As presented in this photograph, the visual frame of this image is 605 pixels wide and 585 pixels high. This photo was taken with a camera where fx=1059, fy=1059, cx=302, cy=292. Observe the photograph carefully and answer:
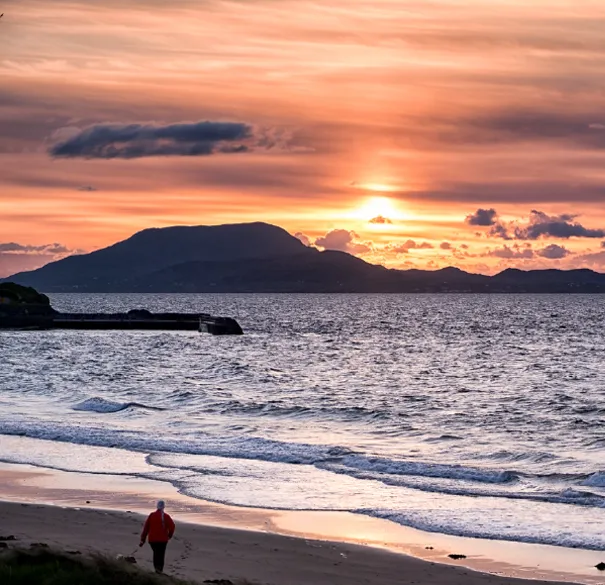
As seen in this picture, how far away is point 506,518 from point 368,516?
342cm

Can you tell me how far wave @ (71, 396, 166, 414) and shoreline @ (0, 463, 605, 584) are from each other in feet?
68.1

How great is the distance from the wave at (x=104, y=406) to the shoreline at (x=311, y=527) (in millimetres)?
20767

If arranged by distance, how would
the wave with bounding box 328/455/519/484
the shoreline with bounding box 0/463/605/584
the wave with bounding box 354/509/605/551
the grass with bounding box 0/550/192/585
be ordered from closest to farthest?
the grass with bounding box 0/550/192/585 < the shoreline with bounding box 0/463/605/584 < the wave with bounding box 354/509/605/551 < the wave with bounding box 328/455/519/484

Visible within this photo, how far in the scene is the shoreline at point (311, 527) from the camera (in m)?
21.6

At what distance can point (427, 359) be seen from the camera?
323 feet

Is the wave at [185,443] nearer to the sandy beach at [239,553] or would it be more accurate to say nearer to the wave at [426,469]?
the wave at [426,469]

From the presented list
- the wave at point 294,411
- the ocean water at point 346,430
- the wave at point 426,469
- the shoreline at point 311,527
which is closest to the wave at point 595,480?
the ocean water at point 346,430

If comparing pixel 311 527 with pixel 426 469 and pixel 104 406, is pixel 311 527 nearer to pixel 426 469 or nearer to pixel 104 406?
pixel 426 469

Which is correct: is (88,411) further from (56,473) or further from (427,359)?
(427,359)

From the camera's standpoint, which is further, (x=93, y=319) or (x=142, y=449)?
(x=93, y=319)

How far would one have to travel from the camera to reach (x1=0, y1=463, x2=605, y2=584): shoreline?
2155cm

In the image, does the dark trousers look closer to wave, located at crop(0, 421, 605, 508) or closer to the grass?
the grass

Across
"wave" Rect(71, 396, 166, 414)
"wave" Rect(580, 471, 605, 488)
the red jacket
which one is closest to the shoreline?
the red jacket

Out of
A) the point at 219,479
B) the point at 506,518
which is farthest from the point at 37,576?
the point at 219,479
